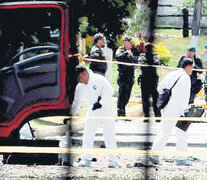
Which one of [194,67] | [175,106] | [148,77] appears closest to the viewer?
[148,77]

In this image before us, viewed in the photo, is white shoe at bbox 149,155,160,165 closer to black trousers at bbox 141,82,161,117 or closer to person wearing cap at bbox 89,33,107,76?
black trousers at bbox 141,82,161,117

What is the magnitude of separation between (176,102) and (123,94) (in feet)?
3.45

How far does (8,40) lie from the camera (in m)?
6.99

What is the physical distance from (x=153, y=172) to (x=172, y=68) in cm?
101

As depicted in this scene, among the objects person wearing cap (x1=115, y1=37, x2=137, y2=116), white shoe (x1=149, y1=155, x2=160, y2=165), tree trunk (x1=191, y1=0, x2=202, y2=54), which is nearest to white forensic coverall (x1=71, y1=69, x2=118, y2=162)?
white shoe (x1=149, y1=155, x2=160, y2=165)

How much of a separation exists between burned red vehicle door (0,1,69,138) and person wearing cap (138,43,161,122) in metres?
0.71

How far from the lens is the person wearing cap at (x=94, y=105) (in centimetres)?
707

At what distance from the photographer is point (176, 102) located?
7.45 meters

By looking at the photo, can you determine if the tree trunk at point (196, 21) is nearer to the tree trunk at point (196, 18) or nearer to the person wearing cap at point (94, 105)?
the tree trunk at point (196, 18)

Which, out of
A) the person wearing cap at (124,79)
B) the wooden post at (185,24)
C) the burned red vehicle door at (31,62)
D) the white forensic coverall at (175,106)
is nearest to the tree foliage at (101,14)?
the burned red vehicle door at (31,62)

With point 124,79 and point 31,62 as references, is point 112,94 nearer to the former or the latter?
point 31,62

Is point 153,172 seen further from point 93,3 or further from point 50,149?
point 93,3

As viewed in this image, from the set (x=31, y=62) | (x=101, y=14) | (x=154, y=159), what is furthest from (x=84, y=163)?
(x=101, y=14)

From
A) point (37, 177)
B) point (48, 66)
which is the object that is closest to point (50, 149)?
point (37, 177)
